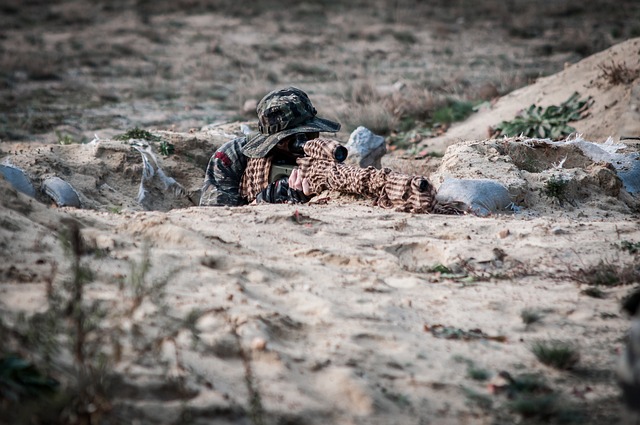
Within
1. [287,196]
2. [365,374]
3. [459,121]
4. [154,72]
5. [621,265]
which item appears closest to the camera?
[365,374]

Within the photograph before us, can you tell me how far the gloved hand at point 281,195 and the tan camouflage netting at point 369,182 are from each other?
0.18 m

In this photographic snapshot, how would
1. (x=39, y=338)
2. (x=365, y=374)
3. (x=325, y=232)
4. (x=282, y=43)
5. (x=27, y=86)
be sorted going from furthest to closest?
(x=282, y=43) < (x=27, y=86) < (x=325, y=232) < (x=365, y=374) < (x=39, y=338)

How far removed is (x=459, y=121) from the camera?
1054cm

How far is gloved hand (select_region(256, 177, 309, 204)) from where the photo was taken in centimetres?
625

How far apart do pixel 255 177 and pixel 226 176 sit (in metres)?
0.30

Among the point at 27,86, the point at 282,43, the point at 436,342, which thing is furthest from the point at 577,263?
the point at 282,43

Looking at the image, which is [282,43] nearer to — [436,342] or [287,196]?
[287,196]

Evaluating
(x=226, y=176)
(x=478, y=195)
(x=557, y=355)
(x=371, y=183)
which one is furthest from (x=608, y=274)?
(x=226, y=176)

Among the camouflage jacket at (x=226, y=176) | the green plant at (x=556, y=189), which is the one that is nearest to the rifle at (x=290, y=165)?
the camouflage jacket at (x=226, y=176)

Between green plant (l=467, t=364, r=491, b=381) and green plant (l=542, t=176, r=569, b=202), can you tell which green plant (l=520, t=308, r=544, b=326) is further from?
green plant (l=542, t=176, r=569, b=202)

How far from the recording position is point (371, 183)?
572 cm

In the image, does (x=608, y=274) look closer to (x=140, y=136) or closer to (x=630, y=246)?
(x=630, y=246)

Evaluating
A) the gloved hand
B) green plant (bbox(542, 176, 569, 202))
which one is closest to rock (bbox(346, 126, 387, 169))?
the gloved hand

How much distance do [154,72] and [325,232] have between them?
1139 centimetres
